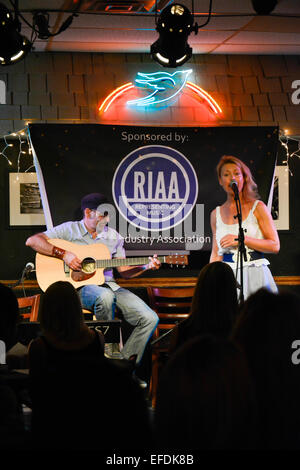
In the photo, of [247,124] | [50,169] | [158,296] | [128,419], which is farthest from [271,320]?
[247,124]

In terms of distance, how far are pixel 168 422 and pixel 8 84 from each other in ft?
18.8

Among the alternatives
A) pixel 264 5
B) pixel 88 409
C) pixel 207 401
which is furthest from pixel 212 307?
pixel 264 5

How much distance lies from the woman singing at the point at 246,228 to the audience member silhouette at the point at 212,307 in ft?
9.49

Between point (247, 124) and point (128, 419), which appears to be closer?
point (128, 419)

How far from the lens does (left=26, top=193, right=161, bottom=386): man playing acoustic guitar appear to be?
5.72 meters

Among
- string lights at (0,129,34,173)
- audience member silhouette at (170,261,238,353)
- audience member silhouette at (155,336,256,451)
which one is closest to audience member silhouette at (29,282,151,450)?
audience member silhouette at (155,336,256,451)

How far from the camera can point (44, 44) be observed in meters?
6.25

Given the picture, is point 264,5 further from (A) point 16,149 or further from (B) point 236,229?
(A) point 16,149

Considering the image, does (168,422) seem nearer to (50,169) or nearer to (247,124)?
(50,169)

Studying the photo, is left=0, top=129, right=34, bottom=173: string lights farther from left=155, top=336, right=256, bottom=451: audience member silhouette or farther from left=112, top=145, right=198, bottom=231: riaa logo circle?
left=155, top=336, right=256, bottom=451: audience member silhouette

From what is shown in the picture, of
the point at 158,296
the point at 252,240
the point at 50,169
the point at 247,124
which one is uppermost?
the point at 247,124

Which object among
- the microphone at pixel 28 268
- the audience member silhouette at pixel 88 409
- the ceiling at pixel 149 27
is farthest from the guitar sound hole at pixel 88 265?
the audience member silhouette at pixel 88 409

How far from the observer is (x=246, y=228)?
249 inches

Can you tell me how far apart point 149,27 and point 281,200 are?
2.41 meters
